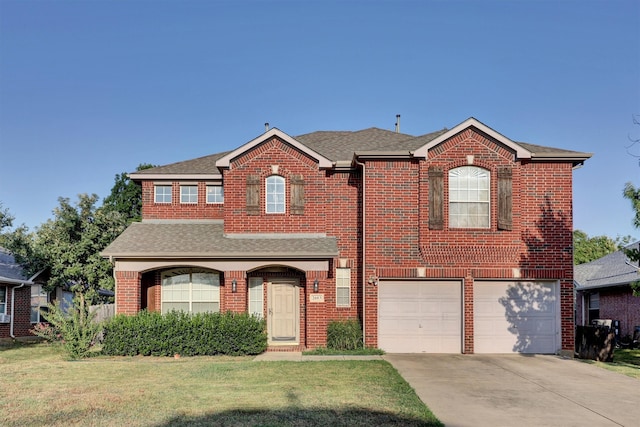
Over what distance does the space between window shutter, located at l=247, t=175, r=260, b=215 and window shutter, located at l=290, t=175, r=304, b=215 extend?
1117mm

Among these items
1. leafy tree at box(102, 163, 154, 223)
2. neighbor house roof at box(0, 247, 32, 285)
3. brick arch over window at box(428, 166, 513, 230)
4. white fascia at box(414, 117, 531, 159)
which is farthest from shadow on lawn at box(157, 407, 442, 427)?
leafy tree at box(102, 163, 154, 223)

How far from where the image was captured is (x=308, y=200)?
18.8m

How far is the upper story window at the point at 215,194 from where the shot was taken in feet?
67.5

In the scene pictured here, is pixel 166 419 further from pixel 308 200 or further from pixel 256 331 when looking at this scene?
pixel 308 200

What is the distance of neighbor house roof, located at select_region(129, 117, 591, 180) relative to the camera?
687 inches

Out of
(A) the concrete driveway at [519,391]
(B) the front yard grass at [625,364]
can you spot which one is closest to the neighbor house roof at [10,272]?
(A) the concrete driveway at [519,391]

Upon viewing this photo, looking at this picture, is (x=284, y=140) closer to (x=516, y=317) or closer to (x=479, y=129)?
(x=479, y=129)

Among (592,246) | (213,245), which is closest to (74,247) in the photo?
(213,245)

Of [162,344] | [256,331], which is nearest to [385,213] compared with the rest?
[256,331]

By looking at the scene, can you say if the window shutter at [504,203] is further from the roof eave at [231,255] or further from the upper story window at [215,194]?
the upper story window at [215,194]

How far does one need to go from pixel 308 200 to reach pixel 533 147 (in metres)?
7.52

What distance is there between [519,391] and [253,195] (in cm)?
1038

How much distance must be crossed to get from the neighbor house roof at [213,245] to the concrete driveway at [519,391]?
412cm

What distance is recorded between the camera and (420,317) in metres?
17.6
